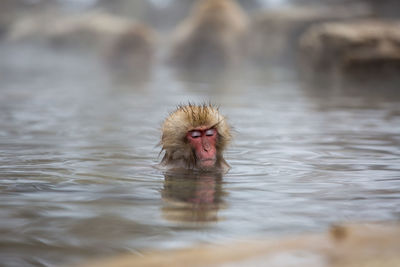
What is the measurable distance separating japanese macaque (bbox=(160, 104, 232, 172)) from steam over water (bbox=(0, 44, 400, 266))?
0.14 metres

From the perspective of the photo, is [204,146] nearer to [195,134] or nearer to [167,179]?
[195,134]

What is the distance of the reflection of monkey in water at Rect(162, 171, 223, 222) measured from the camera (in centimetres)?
312

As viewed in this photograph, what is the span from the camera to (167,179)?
13.6 ft

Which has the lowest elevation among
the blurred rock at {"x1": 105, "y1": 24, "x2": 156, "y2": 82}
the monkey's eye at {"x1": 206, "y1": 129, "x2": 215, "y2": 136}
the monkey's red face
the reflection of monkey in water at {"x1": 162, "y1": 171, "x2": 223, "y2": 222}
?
the reflection of monkey in water at {"x1": 162, "y1": 171, "x2": 223, "y2": 222}

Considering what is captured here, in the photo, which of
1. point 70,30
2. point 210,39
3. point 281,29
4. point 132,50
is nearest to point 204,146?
point 132,50

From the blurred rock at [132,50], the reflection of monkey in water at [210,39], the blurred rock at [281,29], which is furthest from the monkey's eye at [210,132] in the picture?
the blurred rock at [281,29]

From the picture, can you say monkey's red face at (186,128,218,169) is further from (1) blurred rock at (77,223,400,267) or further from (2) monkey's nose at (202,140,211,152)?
(1) blurred rock at (77,223,400,267)

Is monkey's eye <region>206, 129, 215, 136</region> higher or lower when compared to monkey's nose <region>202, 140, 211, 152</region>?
higher

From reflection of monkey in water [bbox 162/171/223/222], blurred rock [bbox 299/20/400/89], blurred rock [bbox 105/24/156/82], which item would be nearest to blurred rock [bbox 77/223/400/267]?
reflection of monkey in water [bbox 162/171/223/222]

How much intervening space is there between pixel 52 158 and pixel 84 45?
20.8 m

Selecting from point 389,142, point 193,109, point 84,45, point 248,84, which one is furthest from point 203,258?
point 84,45

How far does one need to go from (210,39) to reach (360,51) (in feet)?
24.9

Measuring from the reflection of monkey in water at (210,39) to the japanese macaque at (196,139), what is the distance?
15438 mm

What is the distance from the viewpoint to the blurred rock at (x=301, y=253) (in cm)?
218
